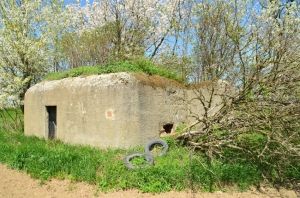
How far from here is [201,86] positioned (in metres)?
12.1

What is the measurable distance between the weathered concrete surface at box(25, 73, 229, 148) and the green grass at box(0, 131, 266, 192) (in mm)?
630

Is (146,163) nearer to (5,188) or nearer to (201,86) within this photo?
(5,188)

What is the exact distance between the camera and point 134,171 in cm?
838

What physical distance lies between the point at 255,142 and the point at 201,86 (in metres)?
3.19

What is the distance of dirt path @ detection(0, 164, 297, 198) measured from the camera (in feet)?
25.8

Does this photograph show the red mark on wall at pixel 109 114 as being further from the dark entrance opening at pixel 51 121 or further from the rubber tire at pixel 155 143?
the dark entrance opening at pixel 51 121

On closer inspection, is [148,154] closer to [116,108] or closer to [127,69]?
[116,108]

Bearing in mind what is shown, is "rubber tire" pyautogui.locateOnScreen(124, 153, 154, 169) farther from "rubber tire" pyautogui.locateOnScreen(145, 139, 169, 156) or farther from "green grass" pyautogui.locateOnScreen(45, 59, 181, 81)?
"green grass" pyautogui.locateOnScreen(45, 59, 181, 81)

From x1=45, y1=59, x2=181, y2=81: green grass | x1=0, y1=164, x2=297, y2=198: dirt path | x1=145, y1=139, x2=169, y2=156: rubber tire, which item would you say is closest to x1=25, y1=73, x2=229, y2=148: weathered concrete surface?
x1=45, y1=59, x2=181, y2=81: green grass

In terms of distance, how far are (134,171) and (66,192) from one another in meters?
1.52

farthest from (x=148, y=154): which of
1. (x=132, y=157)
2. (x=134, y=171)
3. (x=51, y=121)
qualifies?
(x=51, y=121)

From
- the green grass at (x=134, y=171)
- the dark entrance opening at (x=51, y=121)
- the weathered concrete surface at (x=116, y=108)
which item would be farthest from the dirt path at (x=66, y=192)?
the dark entrance opening at (x=51, y=121)

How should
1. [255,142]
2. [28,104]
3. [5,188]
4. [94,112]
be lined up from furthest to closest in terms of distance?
[28,104], [94,112], [255,142], [5,188]

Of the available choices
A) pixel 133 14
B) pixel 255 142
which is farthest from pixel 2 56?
pixel 255 142
